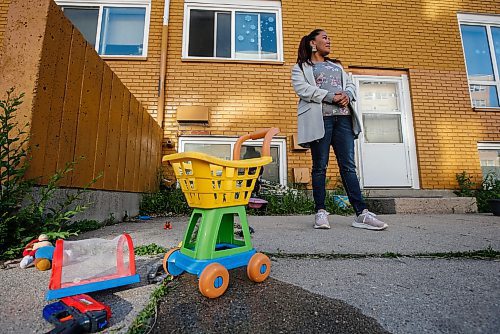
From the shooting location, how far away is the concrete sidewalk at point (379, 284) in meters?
0.78

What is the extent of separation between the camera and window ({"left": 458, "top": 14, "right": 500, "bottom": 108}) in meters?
5.52

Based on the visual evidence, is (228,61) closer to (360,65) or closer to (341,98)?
(360,65)

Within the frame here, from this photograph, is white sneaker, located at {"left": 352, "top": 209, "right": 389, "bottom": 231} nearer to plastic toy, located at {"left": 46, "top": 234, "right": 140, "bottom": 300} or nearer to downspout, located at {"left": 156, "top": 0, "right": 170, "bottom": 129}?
plastic toy, located at {"left": 46, "top": 234, "right": 140, "bottom": 300}

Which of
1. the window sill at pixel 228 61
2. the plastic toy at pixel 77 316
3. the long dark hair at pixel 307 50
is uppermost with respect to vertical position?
the window sill at pixel 228 61

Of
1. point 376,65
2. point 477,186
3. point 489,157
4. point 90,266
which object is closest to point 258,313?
point 90,266

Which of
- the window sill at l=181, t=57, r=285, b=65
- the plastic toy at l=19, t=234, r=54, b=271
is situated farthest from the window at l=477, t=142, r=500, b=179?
the plastic toy at l=19, t=234, r=54, b=271

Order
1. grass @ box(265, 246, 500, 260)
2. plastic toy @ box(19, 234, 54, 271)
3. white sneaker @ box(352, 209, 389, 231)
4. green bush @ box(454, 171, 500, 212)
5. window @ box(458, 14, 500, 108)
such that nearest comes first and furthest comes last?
plastic toy @ box(19, 234, 54, 271) < grass @ box(265, 246, 500, 260) < white sneaker @ box(352, 209, 389, 231) < green bush @ box(454, 171, 500, 212) < window @ box(458, 14, 500, 108)

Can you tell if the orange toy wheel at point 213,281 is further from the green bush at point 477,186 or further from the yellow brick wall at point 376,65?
the green bush at point 477,186

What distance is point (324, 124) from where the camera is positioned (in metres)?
2.44

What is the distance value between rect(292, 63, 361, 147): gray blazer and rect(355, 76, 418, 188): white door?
279 cm

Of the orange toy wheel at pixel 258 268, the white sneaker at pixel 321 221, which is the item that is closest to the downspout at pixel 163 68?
the white sneaker at pixel 321 221

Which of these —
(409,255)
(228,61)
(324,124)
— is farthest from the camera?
(228,61)

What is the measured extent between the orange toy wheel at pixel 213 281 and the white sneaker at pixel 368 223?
1.77 metres

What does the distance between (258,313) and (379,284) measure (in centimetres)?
56
